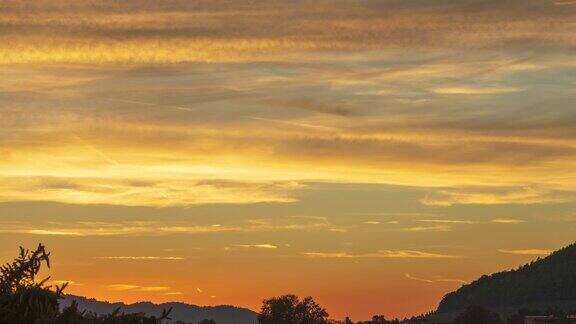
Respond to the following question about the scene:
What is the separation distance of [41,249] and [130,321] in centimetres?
131

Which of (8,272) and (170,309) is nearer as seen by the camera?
(170,309)

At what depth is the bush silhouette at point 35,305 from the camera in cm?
1210

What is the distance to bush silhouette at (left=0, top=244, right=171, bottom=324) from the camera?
12102 mm

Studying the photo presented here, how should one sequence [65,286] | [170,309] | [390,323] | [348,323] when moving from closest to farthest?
1. [170,309]
2. [65,286]
3. [390,323]
4. [348,323]

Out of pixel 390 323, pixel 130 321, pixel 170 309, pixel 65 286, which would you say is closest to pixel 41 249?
pixel 65 286

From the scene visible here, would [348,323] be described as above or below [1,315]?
above

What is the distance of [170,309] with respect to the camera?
36.8ft

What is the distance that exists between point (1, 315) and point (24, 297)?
0.31m

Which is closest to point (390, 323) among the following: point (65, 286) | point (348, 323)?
point (65, 286)

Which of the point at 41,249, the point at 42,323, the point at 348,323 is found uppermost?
the point at 348,323

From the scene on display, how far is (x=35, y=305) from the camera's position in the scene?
A: 12.3 m

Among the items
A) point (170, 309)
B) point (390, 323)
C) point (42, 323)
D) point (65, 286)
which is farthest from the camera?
point (390, 323)

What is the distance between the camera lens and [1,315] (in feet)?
41.0

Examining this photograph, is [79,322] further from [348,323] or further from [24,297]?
[348,323]
